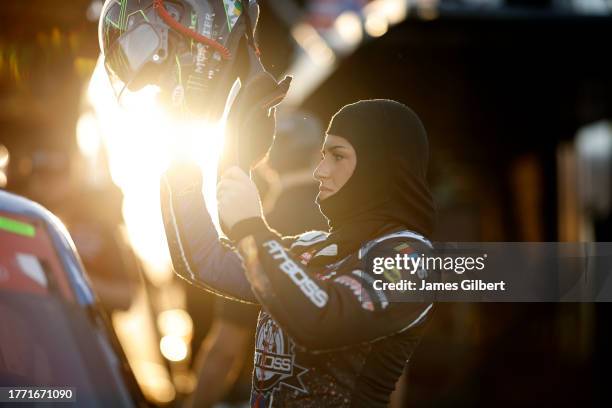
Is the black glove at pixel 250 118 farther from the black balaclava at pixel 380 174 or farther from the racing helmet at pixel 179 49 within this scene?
the black balaclava at pixel 380 174

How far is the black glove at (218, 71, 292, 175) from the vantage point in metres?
1.64

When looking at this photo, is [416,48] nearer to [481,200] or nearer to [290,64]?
[290,64]

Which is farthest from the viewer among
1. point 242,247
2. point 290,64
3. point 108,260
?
point 290,64

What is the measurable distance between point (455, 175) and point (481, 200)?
472 millimetres

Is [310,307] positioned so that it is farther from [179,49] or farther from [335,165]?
[179,49]

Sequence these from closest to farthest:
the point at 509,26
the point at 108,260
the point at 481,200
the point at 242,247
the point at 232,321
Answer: the point at 242,247 < the point at 232,321 < the point at 108,260 < the point at 509,26 < the point at 481,200

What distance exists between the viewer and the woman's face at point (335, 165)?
1.70 metres

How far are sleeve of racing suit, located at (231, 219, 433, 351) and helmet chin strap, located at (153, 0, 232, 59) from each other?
0.35m

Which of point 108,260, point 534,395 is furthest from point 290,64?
point 108,260

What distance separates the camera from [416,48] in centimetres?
582

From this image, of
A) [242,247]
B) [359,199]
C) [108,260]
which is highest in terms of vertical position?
[108,260]
